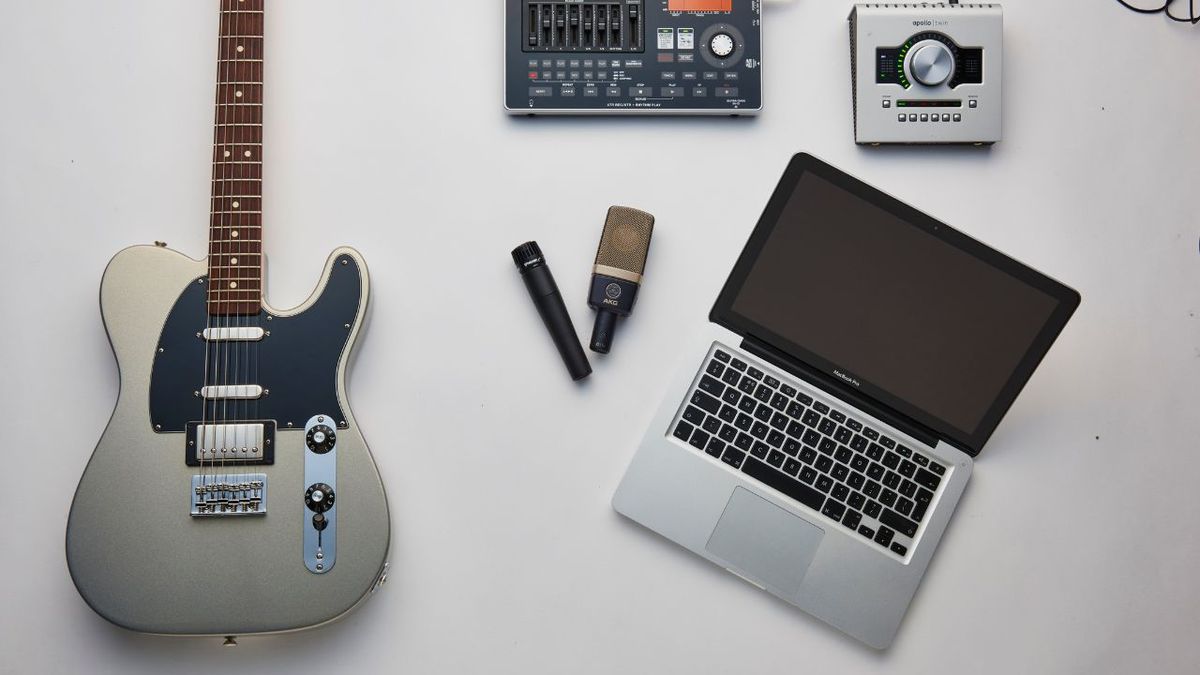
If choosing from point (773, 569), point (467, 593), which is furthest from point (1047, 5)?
point (467, 593)

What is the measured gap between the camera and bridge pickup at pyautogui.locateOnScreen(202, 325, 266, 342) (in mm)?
1133

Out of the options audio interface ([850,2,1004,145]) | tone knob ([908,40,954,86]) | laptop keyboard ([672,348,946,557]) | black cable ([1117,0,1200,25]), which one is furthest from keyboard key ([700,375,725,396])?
black cable ([1117,0,1200,25])

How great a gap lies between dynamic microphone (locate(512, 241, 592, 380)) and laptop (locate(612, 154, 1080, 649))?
12 centimetres

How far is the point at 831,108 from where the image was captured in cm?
125

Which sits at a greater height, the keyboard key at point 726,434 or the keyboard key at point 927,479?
the keyboard key at point 726,434

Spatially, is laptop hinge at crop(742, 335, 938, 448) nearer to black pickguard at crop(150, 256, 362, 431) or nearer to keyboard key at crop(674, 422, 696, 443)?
keyboard key at crop(674, 422, 696, 443)

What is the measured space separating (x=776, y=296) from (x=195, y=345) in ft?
2.29

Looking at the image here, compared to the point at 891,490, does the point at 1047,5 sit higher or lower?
higher

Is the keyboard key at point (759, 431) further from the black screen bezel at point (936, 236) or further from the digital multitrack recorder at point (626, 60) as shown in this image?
the digital multitrack recorder at point (626, 60)

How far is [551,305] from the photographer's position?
1.19 m

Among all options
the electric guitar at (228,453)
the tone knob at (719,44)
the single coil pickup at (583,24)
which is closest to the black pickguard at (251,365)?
the electric guitar at (228,453)

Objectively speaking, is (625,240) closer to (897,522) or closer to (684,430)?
(684,430)

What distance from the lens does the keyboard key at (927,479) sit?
1.17m

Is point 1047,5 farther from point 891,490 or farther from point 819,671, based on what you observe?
point 819,671
